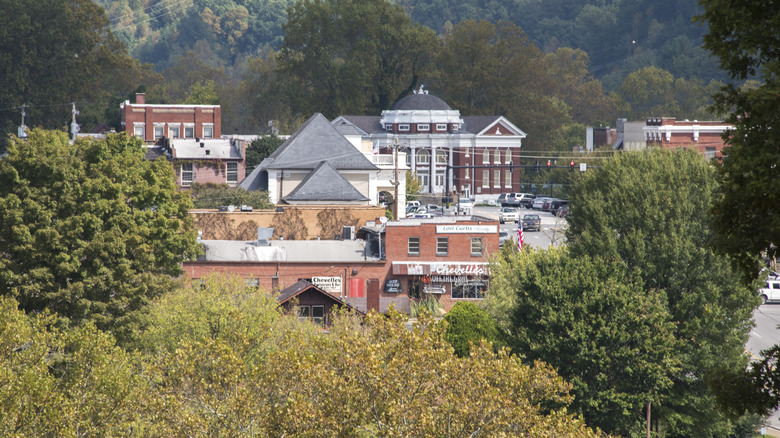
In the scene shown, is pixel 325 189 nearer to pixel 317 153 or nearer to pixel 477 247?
pixel 317 153

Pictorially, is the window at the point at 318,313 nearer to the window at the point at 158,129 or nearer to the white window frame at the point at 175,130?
the white window frame at the point at 175,130

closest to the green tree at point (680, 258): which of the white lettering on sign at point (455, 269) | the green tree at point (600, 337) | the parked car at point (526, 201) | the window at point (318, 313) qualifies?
the green tree at point (600, 337)

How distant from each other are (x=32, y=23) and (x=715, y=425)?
4260 inches

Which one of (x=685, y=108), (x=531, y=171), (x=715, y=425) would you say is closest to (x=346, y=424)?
(x=715, y=425)

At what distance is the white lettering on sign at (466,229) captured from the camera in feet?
184

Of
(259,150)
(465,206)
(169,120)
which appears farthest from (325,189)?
(169,120)

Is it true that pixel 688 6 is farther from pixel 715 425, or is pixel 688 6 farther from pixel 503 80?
pixel 715 425

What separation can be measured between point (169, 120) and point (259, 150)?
1067 centimetres

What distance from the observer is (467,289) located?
2202 inches

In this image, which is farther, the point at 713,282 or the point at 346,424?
the point at 713,282

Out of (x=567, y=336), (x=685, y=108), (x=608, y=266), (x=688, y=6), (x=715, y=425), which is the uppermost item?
(x=688, y=6)

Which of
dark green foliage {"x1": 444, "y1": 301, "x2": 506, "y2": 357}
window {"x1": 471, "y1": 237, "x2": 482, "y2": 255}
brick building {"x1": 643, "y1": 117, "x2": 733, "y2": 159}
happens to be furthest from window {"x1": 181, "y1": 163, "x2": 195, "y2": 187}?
dark green foliage {"x1": 444, "y1": 301, "x2": 506, "y2": 357}

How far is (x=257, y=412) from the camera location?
776 inches

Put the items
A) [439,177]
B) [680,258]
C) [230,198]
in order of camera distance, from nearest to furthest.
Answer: [680,258]
[230,198]
[439,177]
